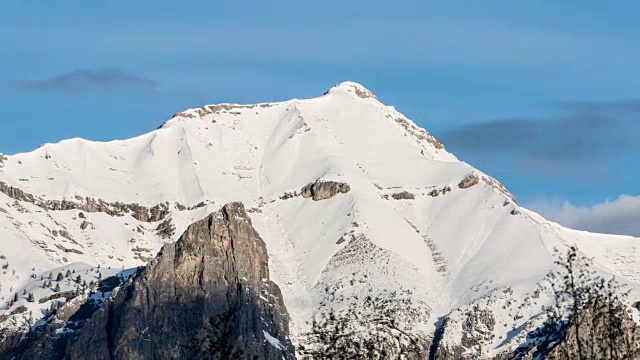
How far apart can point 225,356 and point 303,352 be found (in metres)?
20.0

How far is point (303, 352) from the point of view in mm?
165625

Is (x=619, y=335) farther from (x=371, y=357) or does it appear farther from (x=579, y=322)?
(x=371, y=357)

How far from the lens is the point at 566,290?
143875 millimetres

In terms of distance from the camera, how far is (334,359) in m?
159

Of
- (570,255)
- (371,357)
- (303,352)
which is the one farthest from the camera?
(303,352)

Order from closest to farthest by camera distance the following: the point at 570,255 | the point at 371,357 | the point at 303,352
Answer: the point at 570,255, the point at 371,357, the point at 303,352

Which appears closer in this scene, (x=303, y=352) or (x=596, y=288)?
(x=596, y=288)

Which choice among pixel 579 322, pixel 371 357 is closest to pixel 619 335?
pixel 579 322

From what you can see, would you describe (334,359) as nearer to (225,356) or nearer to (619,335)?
(225,356)

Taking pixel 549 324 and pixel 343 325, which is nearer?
pixel 549 324

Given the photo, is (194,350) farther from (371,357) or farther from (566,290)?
(566,290)

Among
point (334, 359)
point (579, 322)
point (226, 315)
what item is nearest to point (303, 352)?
point (334, 359)

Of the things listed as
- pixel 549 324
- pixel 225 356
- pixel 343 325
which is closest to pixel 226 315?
pixel 225 356

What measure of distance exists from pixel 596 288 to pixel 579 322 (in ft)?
28.7
